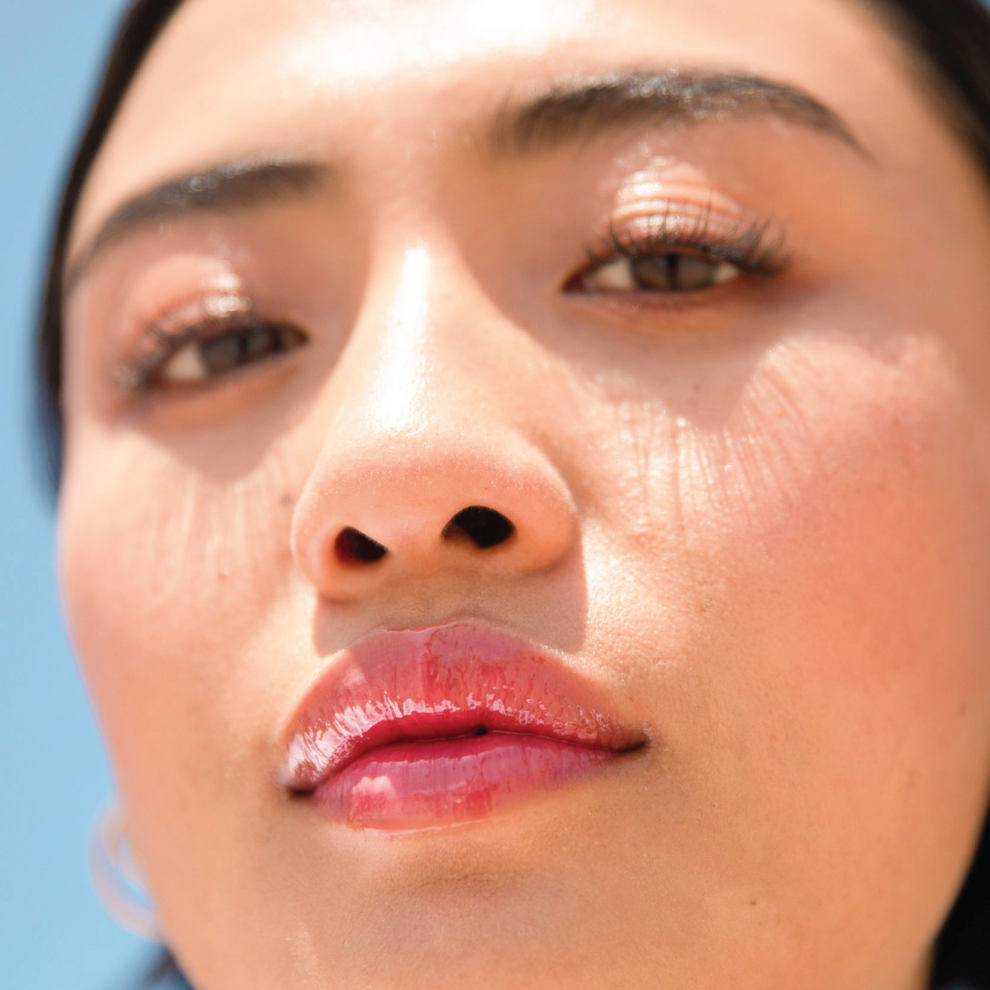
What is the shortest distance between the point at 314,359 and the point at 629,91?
0.49m

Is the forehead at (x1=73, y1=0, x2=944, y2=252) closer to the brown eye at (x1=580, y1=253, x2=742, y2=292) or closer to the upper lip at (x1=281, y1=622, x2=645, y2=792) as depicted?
the brown eye at (x1=580, y1=253, x2=742, y2=292)

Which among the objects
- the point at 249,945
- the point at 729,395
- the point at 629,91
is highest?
the point at 629,91

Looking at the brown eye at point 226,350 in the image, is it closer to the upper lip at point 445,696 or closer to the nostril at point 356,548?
the nostril at point 356,548

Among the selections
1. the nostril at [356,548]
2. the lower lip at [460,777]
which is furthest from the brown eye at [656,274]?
the lower lip at [460,777]

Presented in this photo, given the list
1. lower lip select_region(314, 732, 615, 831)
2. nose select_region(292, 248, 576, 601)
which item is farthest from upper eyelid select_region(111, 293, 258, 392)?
lower lip select_region(314, 732, 615, 831)

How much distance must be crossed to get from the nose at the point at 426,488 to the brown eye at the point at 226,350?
1.06 feet

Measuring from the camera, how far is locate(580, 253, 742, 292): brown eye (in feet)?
4.08

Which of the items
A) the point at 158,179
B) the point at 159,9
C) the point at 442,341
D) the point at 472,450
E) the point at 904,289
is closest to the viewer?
the point at 472,450

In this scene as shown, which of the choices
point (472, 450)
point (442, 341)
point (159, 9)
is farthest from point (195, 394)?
point (159, 9)

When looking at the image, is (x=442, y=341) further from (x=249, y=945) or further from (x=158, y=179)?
(x=249, y=945)

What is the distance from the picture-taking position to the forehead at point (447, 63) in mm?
1217

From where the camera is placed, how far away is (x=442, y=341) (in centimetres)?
111

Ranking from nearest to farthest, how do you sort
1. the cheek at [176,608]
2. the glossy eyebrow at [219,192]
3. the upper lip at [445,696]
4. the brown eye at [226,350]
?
the upper lip at [445,696], the cheek at [176,608], the glossy eyebrow at [219,192], the brown eye at [226,350]

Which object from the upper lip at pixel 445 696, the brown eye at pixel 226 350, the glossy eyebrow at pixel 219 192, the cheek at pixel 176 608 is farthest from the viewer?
the brown eye at pixel 226 350
